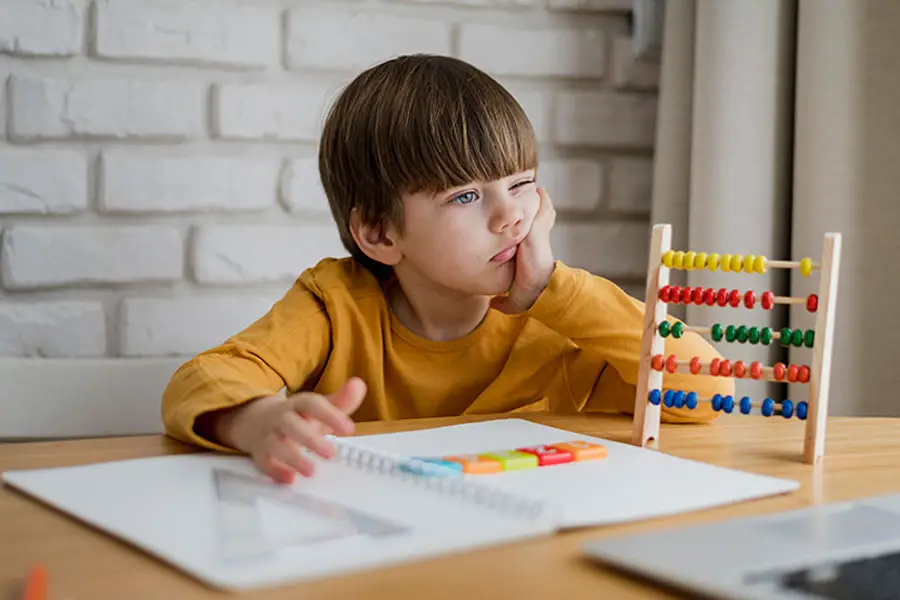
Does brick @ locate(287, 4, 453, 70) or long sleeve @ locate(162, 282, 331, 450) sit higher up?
brick @ locate(287, 4, 453, 70)

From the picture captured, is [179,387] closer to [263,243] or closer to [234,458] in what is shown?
[234,458]

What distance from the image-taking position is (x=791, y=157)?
5.26 ft

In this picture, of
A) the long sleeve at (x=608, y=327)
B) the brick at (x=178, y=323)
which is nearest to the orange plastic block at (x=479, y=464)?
the long sleeve at (x=608, y=327)

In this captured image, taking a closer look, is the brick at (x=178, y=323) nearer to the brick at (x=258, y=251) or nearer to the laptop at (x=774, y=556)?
the brick at (x=258, y=251)

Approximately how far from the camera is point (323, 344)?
51.2 inches

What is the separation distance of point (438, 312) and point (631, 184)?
1.71 feet

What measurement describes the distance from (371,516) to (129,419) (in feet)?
2.46

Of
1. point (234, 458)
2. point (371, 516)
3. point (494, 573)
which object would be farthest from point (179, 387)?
point (494, 573)

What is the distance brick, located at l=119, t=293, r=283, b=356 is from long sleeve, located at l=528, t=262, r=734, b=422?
50cm

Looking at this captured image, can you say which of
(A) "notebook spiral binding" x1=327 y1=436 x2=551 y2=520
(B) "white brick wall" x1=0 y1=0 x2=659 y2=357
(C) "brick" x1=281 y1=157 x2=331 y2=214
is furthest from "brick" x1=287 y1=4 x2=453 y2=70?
(A) "notebook spiral binding" x1=327 y1=436 x2=551 y2=520

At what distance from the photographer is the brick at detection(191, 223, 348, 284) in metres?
1.52

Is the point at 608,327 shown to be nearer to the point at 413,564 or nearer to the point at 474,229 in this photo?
the point at 474,229

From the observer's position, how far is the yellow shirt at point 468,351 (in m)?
1.23

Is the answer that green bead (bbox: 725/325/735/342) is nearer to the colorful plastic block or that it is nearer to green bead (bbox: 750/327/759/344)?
green bead (bbox: 750/327/759/344)
